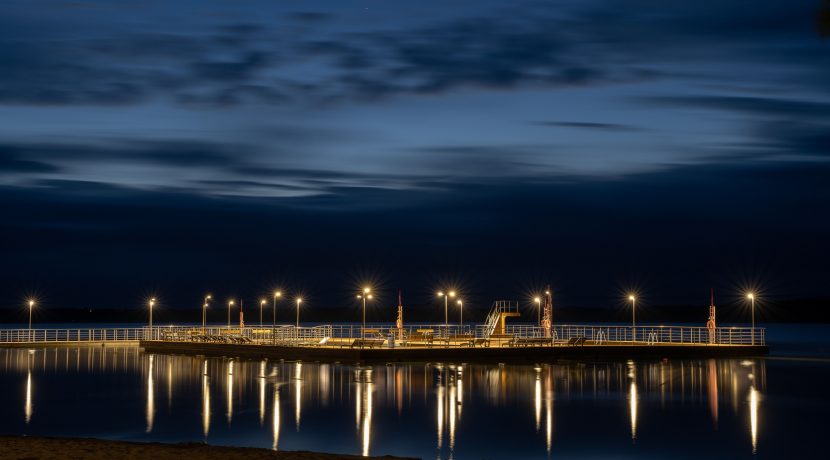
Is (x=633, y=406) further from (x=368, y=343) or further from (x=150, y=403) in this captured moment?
(x=368, y=343)

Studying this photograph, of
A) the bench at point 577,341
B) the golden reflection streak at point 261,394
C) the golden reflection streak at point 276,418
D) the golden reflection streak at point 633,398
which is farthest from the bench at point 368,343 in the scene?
the golden reflection streak at point 276,418

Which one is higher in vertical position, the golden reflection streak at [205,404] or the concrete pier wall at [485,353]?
the concrete pier wall at [485,353]

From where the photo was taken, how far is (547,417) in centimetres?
2572

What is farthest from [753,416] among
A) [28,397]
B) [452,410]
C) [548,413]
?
[28,397]

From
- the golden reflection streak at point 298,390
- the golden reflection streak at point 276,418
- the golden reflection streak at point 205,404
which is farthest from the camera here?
the golden reflection streak at point 298,390

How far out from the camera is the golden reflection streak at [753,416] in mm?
21781

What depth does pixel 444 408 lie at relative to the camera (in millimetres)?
27375

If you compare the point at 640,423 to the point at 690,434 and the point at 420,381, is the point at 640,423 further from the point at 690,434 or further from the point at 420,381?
the point at 420,381

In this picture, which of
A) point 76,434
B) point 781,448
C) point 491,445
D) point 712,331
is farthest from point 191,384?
point 712,331

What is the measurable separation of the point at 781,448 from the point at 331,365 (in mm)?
24760

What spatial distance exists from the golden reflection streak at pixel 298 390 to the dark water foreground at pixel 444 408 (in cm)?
12

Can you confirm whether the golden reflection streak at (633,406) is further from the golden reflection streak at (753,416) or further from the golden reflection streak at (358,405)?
the golden reflection streak at (358,405)

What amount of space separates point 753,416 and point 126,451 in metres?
17.2

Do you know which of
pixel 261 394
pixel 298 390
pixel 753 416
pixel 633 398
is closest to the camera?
pixel 753 416
